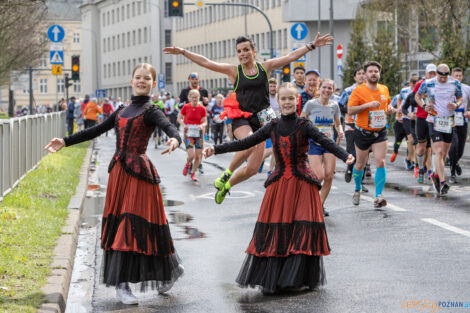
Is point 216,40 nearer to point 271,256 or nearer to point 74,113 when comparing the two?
point 74,113

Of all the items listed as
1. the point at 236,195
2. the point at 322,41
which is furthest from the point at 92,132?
the point at 236,195

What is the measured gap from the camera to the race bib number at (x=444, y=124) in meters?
15.5

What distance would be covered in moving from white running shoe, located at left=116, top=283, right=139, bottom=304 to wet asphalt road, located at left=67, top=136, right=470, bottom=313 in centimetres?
5

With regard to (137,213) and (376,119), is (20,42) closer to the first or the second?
(376,119)

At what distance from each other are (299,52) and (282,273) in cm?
370

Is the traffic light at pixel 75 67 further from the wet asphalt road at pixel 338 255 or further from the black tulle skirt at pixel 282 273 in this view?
the black tulle skirt at pixel 282 273

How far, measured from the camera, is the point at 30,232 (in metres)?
10.2

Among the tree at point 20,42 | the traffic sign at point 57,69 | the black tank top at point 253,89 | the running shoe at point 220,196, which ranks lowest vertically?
the running shoe at point 220,196

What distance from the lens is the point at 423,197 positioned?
1484 centimetres

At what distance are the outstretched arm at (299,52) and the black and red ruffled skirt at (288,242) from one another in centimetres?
297

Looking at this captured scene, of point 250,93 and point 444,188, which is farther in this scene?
point 444,188

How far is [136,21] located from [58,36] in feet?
300

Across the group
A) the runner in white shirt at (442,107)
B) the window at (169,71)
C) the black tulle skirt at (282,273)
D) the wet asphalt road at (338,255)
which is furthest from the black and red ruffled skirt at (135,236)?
the window at (169,71)

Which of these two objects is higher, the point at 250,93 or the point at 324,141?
the point at 250,93
